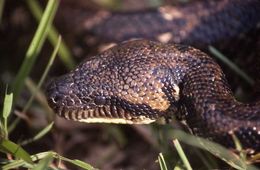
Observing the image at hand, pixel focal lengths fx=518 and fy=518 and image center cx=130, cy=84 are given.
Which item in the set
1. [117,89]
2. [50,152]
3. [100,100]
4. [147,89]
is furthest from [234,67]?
[50,152]

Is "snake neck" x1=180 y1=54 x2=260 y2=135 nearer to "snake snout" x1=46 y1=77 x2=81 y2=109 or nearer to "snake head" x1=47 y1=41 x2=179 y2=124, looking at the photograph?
"snake head" x1=47 y1=41 x2=179 y2=124

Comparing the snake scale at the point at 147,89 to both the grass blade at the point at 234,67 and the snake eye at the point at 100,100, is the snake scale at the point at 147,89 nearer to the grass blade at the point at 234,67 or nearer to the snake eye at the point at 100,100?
the snake eye at the point at 100,100

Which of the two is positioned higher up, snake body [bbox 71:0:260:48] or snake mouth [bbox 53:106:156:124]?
snake body [bbox 71:0:260:48]

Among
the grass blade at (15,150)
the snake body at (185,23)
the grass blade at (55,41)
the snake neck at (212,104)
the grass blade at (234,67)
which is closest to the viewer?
the grass blade at (15,150)

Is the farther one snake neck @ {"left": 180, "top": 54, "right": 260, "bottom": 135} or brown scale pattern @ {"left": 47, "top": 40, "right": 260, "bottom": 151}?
brown scale pattern @ {"left": 47, "top": 40, "right": 260, "bottom": 151}

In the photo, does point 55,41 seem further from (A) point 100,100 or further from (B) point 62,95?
(A) point 100,100

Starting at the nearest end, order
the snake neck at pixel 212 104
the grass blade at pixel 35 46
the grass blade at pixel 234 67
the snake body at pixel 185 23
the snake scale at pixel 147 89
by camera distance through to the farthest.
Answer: the snake neck at pixel 212 104 → the snake scale at pixel 147 89 → the grass blade at pixel 35 46 → the grass blade at pixel 234 67 → the snake body at pixel 185 23

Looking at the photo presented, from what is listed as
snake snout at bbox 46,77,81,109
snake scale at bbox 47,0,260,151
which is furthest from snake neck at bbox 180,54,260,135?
snake snout at bbox 46,77,81,109

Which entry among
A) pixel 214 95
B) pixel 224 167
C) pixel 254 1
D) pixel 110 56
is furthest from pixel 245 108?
pixel 254 1

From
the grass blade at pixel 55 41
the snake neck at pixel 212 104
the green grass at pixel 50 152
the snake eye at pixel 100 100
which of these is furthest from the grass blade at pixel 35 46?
the snake neck at pixel 212 104
